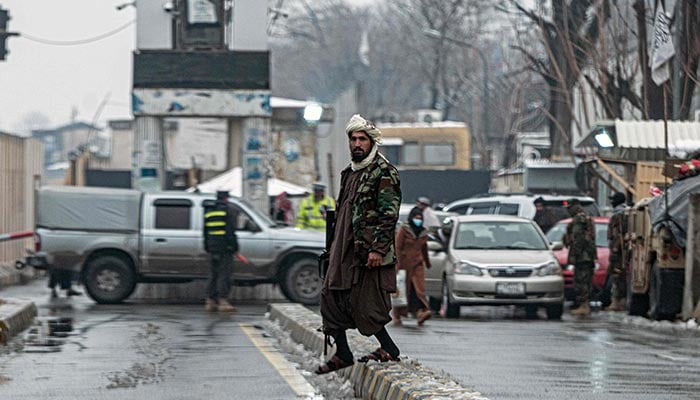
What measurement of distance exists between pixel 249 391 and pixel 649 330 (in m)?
9.35

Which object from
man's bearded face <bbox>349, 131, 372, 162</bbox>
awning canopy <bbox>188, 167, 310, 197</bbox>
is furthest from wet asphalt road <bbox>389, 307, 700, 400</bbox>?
awning canopy <bbox>188, 167, 310, 197</bbox>

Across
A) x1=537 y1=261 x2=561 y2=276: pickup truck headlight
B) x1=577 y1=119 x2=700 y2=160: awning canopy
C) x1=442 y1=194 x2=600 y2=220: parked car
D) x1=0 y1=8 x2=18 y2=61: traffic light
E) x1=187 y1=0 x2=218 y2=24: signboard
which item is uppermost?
x1=187 y1=0 x2=218 y2=24: signboard

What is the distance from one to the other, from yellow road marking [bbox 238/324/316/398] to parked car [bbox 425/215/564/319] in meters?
4.65

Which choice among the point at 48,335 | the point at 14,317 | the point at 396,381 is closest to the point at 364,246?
the point at 396,381

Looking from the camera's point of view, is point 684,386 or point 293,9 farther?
point 293,9

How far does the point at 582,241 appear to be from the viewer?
73.6ft

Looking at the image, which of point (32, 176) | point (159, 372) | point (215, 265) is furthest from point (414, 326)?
point (32, 176)

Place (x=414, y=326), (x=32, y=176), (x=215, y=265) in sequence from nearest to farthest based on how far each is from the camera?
1. (x=414, y=326)
2. (x=215, y=265)
3. (x=32, y=176)

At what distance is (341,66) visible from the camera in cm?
10738

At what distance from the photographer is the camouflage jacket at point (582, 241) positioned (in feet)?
73.6

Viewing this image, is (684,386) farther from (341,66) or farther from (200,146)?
(341,66)

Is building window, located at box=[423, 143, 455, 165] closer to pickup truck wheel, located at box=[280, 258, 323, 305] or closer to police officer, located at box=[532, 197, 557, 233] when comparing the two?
police officer, located at box=[532, 197, 557, 233]

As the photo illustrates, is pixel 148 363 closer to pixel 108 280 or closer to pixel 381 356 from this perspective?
pixel 381 356

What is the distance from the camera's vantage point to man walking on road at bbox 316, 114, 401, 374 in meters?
10.4
